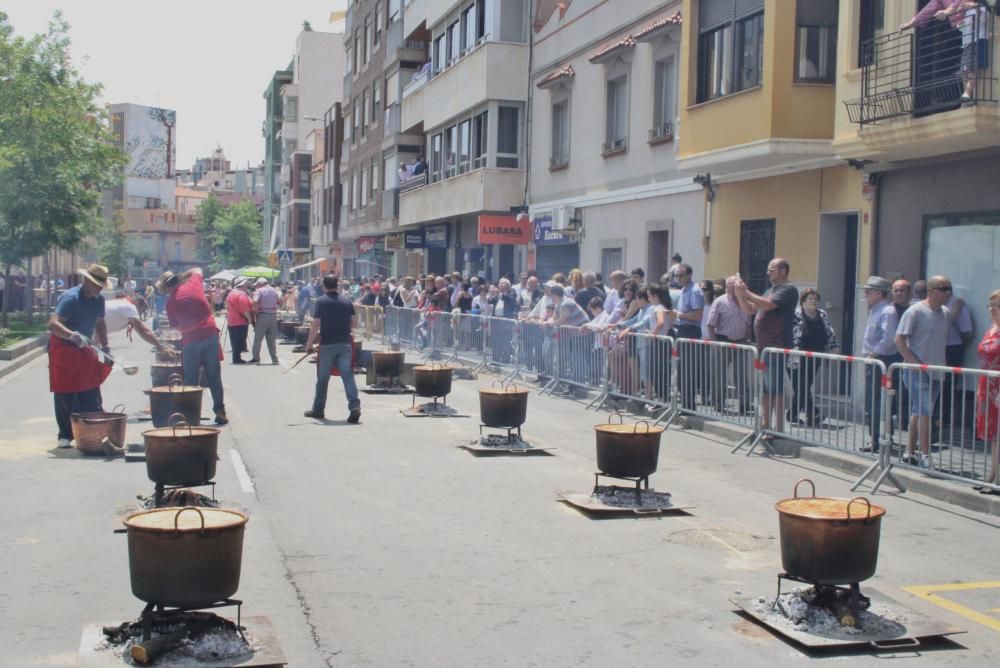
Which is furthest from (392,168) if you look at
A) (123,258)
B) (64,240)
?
(123,258)

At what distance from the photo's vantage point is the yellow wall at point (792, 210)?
15656 millimetres

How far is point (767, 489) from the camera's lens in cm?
977

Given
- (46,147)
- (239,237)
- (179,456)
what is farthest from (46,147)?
(239,237)

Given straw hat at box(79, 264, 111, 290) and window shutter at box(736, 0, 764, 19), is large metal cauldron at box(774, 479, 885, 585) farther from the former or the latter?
window shutter at box(736, 0, 764, 19)

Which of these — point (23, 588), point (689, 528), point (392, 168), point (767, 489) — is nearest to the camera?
point (23, 588)

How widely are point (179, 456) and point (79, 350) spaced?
329cm

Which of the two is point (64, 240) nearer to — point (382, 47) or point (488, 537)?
point (382, 47)

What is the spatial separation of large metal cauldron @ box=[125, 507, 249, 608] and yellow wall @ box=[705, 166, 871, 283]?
1213 cm

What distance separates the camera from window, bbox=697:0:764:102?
1694cm

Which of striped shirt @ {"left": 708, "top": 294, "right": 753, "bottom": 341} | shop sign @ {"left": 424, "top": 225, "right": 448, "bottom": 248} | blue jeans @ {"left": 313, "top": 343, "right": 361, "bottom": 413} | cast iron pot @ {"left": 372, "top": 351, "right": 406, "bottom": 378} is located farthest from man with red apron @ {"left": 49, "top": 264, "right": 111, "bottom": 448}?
shop sign @ {"left": 424, "top": 225, "right": 448, "bottom": 248}

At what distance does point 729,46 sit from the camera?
17531mm

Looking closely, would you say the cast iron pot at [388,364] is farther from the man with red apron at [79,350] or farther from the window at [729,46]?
the window at [729,46]

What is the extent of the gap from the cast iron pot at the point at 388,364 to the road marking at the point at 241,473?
19.2 feet

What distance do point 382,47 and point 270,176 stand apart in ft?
179
